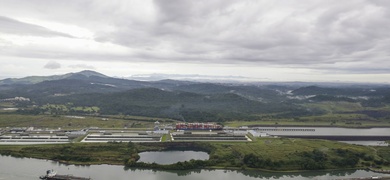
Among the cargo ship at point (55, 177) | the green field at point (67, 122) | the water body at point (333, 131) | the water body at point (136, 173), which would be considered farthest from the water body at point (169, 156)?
the water body at point (333, 131)

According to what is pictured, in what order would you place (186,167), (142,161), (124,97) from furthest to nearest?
(124,97), (142,161), (186,167)

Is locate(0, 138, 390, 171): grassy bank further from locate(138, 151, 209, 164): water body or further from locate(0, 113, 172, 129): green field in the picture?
locate(0, 113, 172, 129): green field

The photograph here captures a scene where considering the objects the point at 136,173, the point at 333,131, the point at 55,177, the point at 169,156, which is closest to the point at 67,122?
the point at 169,156

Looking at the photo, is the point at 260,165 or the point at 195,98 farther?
the point at 195,98

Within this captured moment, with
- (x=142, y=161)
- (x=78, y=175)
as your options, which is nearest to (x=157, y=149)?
(x=142, y=161)

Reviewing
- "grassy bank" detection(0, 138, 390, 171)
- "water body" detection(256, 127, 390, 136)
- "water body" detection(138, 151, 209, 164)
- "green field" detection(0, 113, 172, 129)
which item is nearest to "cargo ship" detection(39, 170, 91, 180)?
"grassy bank" detection(0, 138, 390, 171)

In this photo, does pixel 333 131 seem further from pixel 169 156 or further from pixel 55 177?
pixel 55 177

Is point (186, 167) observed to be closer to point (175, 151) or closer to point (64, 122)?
point (175, 151)
